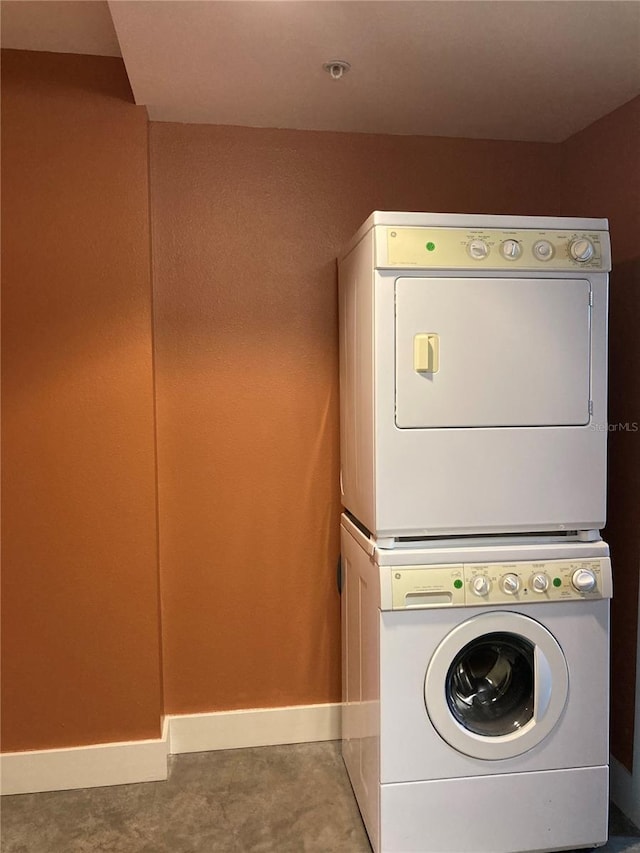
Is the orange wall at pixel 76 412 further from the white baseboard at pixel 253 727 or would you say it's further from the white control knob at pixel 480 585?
the white control knob at pixel 480 585

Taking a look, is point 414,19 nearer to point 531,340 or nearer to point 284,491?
point 531,340

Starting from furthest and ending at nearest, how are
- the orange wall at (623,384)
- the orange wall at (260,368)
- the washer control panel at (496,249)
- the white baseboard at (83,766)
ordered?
the orange wall at (260,368), the white baseboard at (83,766), the orange wall at (623,384), the washer control panel at (496,249)

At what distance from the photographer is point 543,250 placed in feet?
6.55

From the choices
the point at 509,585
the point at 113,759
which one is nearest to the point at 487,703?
the point at 509,585

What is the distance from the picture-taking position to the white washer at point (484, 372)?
1.97 meters

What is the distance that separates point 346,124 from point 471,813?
2.30 meters

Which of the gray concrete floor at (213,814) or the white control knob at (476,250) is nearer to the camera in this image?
the white control knob at (476,250)

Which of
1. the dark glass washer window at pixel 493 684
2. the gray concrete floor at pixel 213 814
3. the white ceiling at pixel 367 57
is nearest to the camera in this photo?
the white ceiling at pixel 367 57

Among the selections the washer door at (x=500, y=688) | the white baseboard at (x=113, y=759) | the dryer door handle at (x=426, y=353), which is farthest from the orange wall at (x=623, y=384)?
the white baseboard at (x=113, y=759)

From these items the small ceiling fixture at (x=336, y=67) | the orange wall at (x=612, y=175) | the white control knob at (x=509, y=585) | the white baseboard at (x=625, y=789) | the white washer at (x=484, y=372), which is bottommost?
the white baseboard at (x=625, y=789)

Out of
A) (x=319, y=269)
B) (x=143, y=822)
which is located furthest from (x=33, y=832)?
(x=319, y=269)

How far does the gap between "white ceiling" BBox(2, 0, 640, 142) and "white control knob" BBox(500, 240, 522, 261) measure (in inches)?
21.3

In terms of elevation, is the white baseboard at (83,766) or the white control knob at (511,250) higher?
the white control knob at (511,250)

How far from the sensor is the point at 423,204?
8.86 feet
